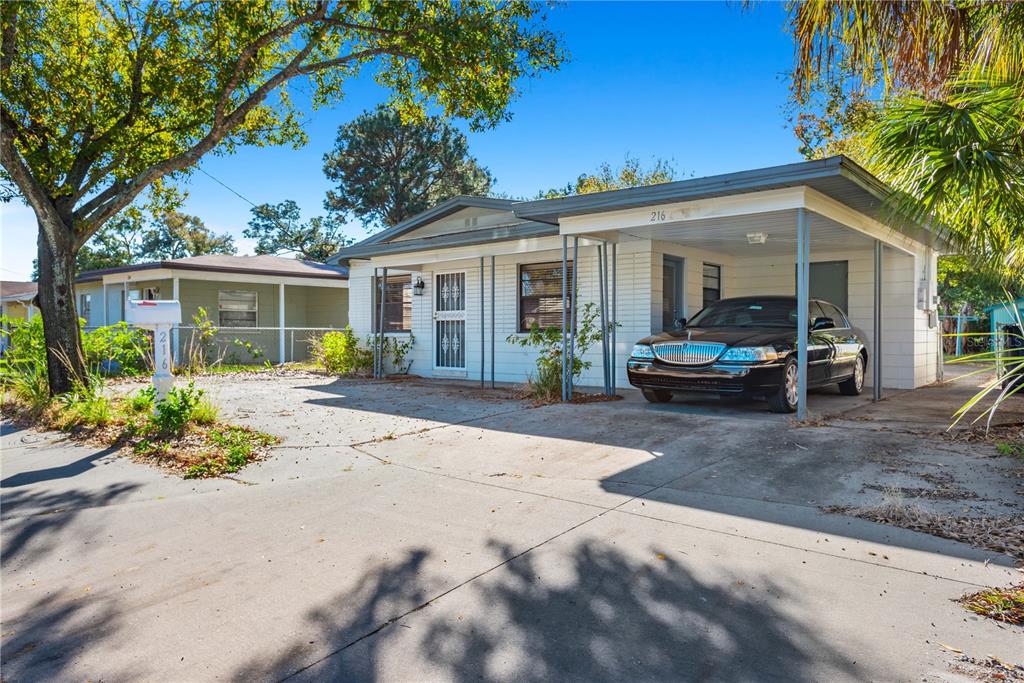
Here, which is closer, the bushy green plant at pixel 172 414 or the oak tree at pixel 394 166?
the bushy green plant at pixel 172 414

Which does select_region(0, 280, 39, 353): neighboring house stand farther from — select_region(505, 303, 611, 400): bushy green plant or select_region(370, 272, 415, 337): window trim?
select_region(505, 303, 611, 400): bushy green plant

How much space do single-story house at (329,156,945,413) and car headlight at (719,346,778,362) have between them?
1.83ft

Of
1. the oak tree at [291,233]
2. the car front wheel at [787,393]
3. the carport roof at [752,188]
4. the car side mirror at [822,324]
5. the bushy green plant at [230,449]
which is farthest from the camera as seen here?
the oak tree at [291,233]

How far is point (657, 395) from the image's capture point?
29.6 ft

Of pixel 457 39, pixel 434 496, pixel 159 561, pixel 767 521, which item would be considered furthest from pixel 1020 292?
pixel 159 561

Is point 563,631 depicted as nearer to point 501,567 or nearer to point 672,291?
point 501,567

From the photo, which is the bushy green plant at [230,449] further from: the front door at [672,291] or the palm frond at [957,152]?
the front door at [672,291]

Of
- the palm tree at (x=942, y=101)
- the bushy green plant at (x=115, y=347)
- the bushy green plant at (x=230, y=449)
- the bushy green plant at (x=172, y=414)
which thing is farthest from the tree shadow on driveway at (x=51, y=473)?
the palm tree at (x=942, y=101)

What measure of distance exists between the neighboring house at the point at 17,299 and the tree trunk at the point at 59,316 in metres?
20.0

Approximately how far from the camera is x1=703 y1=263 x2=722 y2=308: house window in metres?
12.3

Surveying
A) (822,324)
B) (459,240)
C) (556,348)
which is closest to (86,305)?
Result: (459,240)

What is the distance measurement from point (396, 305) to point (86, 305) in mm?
15572

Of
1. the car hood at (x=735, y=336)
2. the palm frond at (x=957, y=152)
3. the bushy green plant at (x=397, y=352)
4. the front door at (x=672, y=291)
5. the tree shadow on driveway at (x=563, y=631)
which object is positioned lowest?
the tree shadow on driveway at (x=563, y=631)

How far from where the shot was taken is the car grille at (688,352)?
7.87 m
